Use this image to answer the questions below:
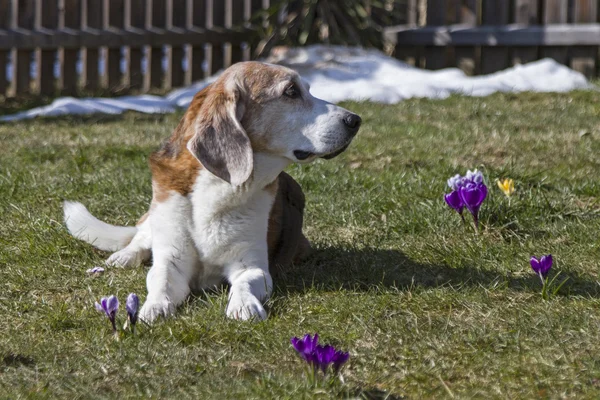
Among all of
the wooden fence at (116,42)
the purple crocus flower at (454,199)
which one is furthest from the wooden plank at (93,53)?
the purple crocus flower at (454,199)

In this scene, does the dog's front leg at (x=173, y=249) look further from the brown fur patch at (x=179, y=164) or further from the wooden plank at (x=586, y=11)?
the wooden plank at (x=586, y=11)

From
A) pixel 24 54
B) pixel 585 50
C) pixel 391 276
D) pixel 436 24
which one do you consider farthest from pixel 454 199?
pixel 24 54

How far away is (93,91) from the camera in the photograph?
10.3 metres

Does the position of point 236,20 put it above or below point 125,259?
above

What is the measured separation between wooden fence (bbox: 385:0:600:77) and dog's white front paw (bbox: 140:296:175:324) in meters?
7.15

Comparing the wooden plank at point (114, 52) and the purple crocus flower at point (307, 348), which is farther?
the wooden plank at point (114, 52)

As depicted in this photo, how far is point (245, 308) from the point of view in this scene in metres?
3.41

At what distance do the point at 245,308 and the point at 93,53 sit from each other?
743 cm

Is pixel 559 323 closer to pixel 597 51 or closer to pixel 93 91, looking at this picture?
pixel 597 51

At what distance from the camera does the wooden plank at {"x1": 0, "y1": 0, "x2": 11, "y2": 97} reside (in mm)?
9766

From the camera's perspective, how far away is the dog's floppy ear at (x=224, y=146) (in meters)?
3.64

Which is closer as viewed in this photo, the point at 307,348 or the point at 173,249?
the point at 307,348

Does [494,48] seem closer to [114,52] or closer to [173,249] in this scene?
[114,52]

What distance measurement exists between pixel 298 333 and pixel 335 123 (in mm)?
927
